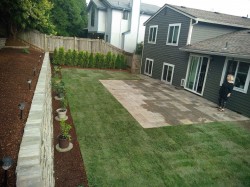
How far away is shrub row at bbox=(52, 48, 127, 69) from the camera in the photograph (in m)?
19.0

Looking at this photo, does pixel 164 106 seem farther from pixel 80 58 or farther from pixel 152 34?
pixel 80 58

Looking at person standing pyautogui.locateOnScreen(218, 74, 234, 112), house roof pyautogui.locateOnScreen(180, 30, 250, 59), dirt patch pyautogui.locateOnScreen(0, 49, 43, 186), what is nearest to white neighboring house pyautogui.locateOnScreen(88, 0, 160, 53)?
house roof pyautogui.locateOnScreen(180, 30, 250, 59)

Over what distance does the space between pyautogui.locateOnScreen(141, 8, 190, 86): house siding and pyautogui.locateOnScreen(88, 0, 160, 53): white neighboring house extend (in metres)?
5.32

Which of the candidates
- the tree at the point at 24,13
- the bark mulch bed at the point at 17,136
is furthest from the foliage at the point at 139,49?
the bark mulch bed at the point at 17,136

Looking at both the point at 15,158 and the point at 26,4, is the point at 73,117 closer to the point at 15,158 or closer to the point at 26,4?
the point at 15,158

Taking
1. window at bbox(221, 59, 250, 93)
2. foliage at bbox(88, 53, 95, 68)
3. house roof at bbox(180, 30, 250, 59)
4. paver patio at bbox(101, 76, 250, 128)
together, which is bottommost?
paver patio at bbox(101, 76, 250, 128)

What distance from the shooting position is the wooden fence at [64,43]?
2061cm

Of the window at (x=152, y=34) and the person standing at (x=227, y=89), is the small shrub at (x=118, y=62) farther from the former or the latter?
the person standing at (x=227, y=89)

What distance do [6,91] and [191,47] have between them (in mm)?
11064

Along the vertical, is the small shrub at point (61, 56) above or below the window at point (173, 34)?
below

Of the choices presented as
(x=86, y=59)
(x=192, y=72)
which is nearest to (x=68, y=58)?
(x=86, y=59)

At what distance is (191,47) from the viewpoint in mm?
12977

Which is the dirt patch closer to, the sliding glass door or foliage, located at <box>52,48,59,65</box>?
the sliding glass door

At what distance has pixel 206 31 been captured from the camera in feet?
45.7
